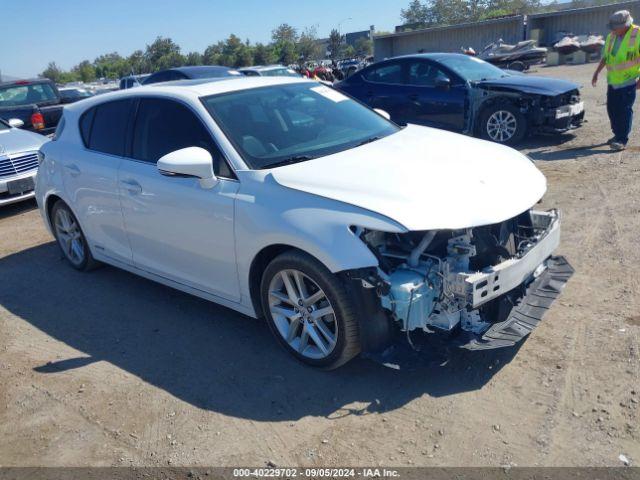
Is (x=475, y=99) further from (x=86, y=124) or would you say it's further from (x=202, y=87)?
(x=86, y=124)

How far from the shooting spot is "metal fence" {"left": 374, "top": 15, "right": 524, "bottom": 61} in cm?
4312

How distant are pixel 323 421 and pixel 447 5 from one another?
93.4 metres

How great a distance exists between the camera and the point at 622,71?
8.48m

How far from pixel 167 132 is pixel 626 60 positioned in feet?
23.3

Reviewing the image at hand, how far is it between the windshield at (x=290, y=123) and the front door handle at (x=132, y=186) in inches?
34.6

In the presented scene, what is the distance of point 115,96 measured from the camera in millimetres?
5133

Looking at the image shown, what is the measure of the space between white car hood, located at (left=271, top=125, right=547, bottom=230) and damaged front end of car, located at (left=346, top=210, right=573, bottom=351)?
0.57ft

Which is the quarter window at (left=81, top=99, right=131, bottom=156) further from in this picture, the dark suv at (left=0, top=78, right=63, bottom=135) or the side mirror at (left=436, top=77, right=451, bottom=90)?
the dark suv at (left=0, top=78, right=63, bottom=135)

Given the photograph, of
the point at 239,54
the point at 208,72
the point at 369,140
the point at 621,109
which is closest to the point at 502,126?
the point at 621,109

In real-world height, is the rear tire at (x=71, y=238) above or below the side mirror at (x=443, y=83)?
below

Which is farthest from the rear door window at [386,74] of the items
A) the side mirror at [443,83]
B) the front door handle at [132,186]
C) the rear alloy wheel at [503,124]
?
the front door handle at [132,186]

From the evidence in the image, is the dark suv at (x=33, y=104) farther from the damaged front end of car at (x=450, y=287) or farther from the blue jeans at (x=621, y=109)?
the damaged front end of car at (x=450, y=287)

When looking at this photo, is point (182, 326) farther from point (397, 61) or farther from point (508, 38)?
point (508, 38)

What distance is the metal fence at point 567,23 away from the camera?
39.7 metres
